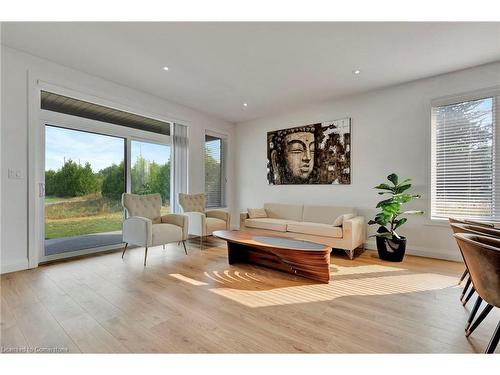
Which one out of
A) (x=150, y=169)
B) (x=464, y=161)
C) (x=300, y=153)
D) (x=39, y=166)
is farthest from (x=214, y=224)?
(x=464, y=161)

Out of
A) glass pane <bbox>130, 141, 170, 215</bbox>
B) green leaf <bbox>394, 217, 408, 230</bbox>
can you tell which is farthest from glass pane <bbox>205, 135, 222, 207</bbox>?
green leaf <bbox>394, 217, 408, 230</bbox>

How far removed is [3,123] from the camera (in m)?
2.85

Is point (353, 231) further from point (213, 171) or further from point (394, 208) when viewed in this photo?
point (213, 171)

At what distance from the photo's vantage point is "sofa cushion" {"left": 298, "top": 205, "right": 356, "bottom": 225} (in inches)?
164

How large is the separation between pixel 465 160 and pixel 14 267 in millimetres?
6123

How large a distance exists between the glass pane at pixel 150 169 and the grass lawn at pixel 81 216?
0.52 metres

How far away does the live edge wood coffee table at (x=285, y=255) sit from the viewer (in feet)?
8.46

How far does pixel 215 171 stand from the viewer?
570 centimetres

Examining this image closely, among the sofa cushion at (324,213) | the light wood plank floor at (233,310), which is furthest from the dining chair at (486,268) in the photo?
the sofa cushion at (324,213)

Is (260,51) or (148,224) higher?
(260,51)

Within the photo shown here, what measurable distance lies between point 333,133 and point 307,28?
2358 millimetres

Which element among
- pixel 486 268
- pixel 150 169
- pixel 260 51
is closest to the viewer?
pixel 486 268

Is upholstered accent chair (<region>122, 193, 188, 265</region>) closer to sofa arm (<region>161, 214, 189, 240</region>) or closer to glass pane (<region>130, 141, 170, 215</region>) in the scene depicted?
sofa arm (<region>161, 214, 189, 240</region>)
